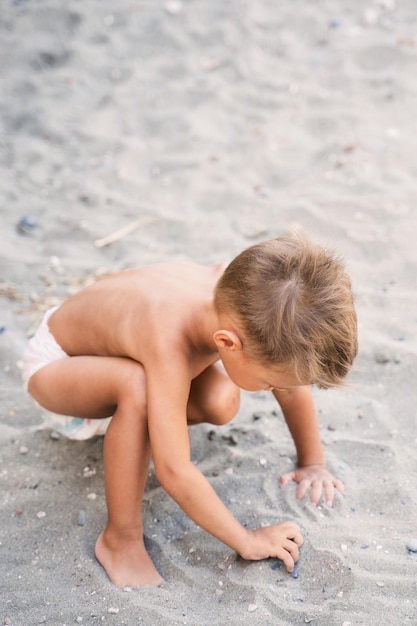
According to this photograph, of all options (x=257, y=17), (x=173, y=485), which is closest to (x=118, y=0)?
(x=257, y=17)

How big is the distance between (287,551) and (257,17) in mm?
3576

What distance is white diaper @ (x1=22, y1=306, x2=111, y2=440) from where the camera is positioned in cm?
207

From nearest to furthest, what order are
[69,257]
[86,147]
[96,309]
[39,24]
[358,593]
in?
1. [358,593]
2. [96,309]
3. [69,257]
4. [86,147]
5. [39,24]

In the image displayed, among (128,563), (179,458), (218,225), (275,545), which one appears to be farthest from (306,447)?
(218,225)

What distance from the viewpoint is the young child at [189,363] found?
5.16ft

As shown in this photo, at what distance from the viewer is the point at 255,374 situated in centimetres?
167

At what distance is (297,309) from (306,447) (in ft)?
2.05

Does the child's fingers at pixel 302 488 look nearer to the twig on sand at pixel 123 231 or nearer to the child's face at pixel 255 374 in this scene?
the child's face at pixel 255 374

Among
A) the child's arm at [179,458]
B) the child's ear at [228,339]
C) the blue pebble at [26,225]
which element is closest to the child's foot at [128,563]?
the child's arm at [179,458]

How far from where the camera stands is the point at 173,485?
1740 mm

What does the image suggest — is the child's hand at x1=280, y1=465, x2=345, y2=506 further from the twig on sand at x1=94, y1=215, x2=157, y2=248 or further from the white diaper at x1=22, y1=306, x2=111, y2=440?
the twig on sand at x1=94, y1=215, x2=157, y2=248

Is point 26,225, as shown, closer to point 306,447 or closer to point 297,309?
point 306,447

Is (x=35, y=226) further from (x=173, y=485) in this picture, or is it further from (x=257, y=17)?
(x=257, y=17)

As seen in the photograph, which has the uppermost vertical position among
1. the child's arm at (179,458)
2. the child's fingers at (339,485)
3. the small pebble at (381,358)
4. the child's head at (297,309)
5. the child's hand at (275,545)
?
the child's head at (297,309)
